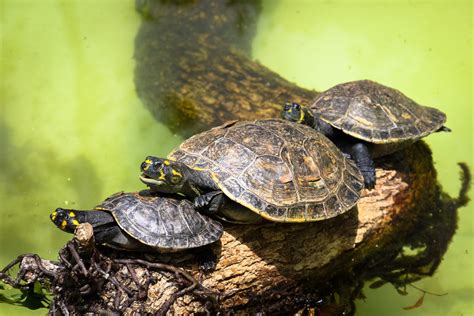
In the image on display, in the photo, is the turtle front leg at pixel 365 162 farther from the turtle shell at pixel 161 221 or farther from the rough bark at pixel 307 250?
the turtle shell at pixel 161 221

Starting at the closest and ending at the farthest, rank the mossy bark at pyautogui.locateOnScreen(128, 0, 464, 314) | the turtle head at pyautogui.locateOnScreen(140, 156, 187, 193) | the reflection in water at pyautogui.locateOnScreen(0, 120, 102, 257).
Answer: the turtle head at pyautogui.locateOnScreen(140, 156, 187, 193) → the mossy bark at pyautogui.locateOnScreen(128, 0, 464, 314) → the reflection in water at pyautogui.locateOnScreen(0, 120, 102, 257)

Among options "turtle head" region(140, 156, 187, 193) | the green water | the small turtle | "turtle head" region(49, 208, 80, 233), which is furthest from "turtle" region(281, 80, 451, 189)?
"turtle head" region(49, 208, 80, 233)

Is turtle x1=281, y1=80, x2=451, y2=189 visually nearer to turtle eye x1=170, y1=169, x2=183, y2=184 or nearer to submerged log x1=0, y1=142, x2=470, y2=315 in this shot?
submerged log x1=0, y1=142, x2=470, y2=315

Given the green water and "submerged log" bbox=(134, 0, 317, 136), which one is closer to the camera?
the green water

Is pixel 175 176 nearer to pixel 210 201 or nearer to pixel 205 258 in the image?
pixel 210 201

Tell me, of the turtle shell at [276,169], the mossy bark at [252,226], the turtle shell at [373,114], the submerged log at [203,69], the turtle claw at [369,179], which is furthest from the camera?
the submerged log at [203,69]

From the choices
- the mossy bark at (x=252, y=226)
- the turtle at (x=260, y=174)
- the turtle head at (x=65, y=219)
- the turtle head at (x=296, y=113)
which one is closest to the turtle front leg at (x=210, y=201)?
the turtle at (x=260, y=174)

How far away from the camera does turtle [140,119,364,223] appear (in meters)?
2.88

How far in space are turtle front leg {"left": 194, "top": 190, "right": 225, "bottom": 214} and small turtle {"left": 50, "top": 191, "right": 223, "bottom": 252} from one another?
0.07 meters

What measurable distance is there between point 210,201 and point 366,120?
1.50 m

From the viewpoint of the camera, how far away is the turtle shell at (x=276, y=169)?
2.92m

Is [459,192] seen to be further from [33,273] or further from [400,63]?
[33,273]

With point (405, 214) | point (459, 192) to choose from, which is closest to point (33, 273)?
point (405, 214)

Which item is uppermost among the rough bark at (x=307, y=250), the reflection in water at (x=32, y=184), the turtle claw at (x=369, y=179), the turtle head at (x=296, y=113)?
the reflection in water at (x=32, y=184)
